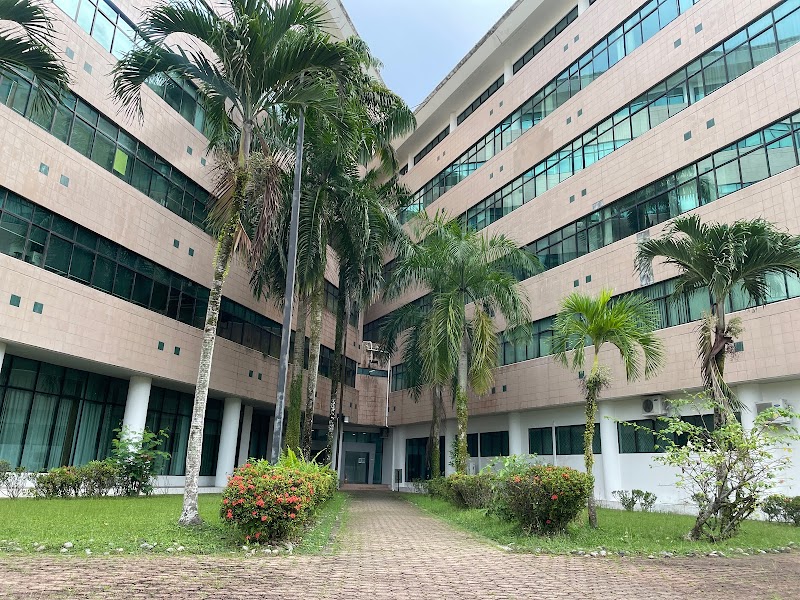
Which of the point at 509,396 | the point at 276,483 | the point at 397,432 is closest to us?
the point at 276,483

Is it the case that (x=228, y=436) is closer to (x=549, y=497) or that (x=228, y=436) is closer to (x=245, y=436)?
(x=245, y=436)

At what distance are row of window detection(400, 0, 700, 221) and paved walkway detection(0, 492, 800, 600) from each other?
1992 centimetres

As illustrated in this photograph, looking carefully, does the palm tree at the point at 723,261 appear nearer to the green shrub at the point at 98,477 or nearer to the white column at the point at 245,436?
the green shrub at the point at 98,477

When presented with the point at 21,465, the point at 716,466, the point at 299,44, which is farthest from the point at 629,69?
the point at 21,465

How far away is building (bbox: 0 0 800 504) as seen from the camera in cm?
1698

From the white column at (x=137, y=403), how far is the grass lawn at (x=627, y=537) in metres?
12.1

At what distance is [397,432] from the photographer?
3916 cm

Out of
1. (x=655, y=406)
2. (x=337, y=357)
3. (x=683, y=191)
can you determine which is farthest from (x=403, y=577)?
(x=683, y=191)

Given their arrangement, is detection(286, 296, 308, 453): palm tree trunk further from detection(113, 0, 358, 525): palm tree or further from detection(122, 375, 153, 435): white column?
detection(113, 0, 358, 525): palm tree

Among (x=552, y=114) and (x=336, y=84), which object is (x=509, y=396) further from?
(x=336, y=84)

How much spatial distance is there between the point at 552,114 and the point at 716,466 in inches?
792

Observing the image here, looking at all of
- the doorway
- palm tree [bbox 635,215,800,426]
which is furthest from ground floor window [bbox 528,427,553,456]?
the doorway

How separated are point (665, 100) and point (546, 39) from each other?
32.3 feet

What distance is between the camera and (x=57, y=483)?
16.5 meters
